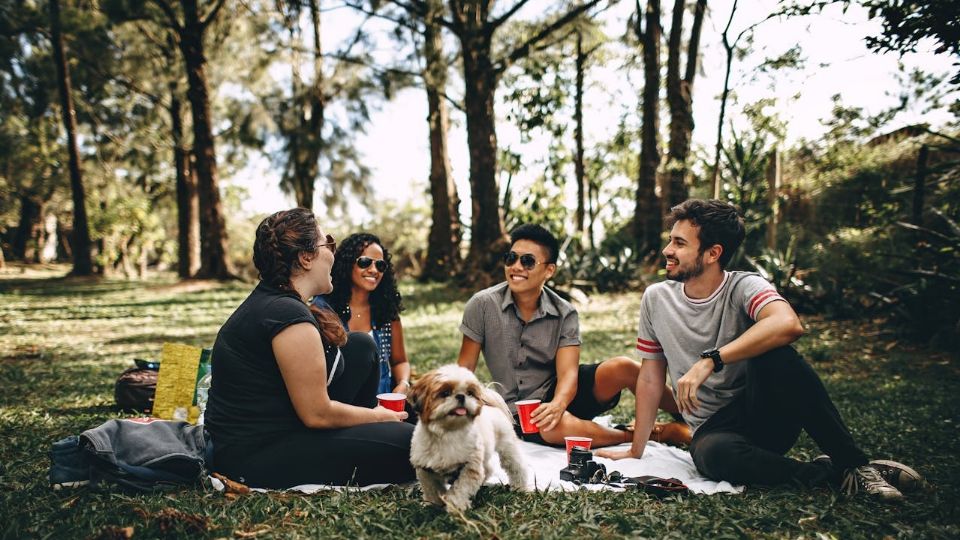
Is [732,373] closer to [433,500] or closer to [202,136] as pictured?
[433,500]

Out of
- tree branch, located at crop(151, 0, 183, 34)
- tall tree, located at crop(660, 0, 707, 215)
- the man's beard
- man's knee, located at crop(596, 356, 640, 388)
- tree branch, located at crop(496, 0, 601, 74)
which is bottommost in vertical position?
man's knee, located at crop(596, 356, 640, 388)

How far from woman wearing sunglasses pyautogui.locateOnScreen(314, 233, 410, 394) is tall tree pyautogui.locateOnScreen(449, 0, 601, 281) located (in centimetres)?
938

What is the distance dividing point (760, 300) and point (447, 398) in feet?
5.89

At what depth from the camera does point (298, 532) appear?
2.54 m

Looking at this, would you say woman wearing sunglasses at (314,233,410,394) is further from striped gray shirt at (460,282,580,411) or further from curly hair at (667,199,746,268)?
curly hair at (667,199,746,268)

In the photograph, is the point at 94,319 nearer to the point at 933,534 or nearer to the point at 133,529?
the point at 133,529

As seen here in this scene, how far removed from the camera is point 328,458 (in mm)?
3037

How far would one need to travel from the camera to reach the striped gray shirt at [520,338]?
416 cm

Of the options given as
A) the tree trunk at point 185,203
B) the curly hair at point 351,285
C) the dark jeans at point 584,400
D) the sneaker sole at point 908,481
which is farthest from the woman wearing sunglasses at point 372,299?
the tree trunk at point 185,203

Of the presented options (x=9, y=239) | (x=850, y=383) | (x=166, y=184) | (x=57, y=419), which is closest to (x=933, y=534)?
(x=850, y=383)

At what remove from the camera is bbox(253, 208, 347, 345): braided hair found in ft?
9.65

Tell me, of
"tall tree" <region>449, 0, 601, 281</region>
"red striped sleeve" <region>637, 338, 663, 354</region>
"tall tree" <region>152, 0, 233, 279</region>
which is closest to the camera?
"red striped sleeve" <region>637, 338, 663, 354</region>

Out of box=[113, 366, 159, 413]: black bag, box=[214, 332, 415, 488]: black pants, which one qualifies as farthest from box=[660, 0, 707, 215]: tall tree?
box=[214, 332, 415, 488]: black pants

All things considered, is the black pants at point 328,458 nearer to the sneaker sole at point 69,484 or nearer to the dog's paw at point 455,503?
the dog's paw at point 455,503
